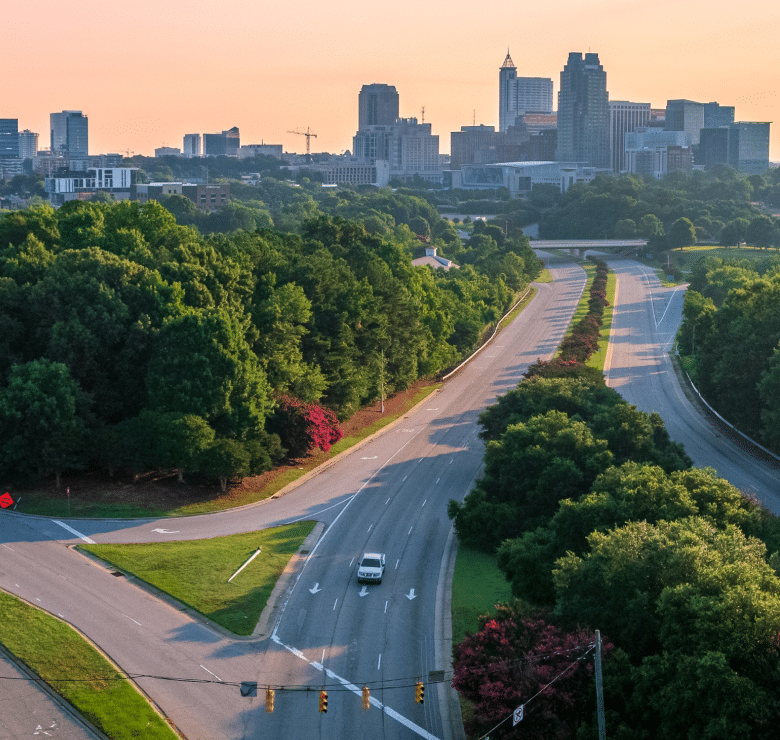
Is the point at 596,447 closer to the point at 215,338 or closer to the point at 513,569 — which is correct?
the point at 513,569

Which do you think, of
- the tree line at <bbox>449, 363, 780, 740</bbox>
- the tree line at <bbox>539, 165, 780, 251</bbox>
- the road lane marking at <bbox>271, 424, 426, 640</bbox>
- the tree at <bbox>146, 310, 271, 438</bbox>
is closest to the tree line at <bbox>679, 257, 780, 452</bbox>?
the tree line at <bbox>449, 363, 780, 740</bbox>

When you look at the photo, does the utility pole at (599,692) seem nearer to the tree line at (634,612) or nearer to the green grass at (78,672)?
the tree line at (634,612)

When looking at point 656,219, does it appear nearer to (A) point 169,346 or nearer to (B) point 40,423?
(A) point 169,346

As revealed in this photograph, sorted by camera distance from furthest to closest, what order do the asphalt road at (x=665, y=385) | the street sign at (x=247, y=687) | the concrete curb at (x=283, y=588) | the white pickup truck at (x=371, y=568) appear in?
the asphalt road at (x=665, y=385) → the white pickup truck at (x=371, y=568) → the concrete curb at (x=283, y=588) → the street sign at (x=247, y=687)

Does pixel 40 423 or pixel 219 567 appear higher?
pixel 40 423

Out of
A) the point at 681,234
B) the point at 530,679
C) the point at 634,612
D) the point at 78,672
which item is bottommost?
the point at 78,672

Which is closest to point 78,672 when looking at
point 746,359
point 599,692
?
point 599,692

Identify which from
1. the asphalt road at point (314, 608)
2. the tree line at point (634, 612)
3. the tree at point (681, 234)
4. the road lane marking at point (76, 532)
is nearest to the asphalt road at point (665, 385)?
the tree line at point (634, 612)
